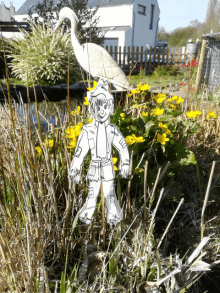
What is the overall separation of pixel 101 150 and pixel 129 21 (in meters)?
19.3

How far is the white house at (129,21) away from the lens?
17656 mm

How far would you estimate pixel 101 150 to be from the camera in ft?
3.43

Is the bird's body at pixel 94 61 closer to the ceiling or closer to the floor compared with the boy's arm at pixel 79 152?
closer to the ceiling

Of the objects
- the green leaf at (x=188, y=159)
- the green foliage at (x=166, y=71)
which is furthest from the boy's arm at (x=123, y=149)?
the green foliage at (x=166, y=71)

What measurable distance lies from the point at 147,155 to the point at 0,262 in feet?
3.28

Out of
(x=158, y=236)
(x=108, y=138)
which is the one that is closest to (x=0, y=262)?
(x=108, y=138)

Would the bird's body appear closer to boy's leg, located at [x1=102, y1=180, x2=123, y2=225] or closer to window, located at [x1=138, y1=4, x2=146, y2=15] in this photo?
boy's leg, located at [x1=102, y1=180, x2=123, y2=225]

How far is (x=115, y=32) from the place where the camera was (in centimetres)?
1780

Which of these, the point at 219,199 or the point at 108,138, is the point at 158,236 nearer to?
the point at 219,199

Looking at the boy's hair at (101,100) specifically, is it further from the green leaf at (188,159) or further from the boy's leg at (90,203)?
the green leaf at (188,159)

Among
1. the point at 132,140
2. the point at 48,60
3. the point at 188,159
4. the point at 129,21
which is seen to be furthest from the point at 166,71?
the point at 132,140

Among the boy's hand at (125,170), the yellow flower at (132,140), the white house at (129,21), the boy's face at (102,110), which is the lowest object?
the boy's hand at (125,170)

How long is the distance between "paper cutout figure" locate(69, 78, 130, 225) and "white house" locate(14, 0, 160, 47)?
710 inches

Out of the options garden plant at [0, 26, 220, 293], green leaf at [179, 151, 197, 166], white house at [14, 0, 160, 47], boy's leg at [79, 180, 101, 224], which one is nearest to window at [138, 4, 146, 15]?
white house at [14, 0, 160, 47]
